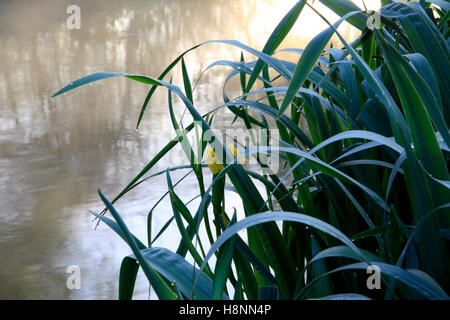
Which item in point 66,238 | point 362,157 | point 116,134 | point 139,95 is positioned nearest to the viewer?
point 362,157

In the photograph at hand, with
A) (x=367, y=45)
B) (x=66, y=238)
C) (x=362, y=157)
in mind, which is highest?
(x=367, y=45)

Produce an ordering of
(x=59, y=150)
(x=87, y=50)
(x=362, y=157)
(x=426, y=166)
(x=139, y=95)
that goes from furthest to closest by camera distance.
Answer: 1. (x=87, y=50)
2. (x=139, y=95)
3. (x=59, y=150)
4. (x=362, y=157)
5. (x=426, y=166)

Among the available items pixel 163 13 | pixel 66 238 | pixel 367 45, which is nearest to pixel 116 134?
pixel 66 238

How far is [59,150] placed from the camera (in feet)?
7.82

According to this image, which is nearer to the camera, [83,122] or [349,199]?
[349,199]

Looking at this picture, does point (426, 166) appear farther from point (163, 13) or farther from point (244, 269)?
point (163, 13)

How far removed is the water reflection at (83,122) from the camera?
161cm

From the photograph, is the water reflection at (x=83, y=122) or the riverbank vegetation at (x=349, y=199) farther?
the water reflection at (x=83, y=122)

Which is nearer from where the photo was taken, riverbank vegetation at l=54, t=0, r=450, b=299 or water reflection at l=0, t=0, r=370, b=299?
riverbank vegetation at l=54, t=0, r=450, b=299

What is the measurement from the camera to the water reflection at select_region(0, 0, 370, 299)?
161cm

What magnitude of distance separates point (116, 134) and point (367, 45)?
2.04 m

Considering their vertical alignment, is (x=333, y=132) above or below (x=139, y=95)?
above

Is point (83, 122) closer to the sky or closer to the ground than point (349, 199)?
closer to the ground

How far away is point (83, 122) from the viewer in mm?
2721
